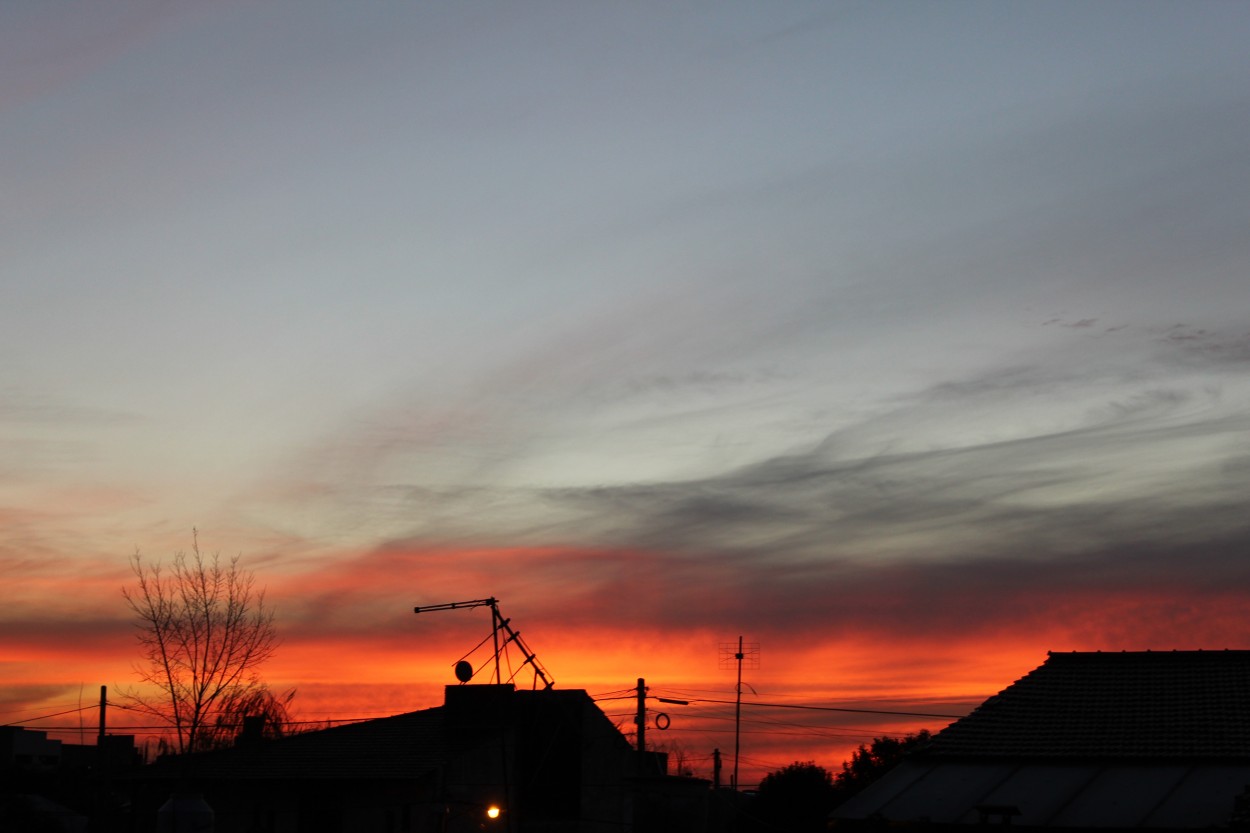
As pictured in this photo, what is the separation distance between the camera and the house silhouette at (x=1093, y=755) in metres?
35.2

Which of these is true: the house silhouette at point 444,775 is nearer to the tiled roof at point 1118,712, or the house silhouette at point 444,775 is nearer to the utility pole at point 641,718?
the utility pole at point 641,718

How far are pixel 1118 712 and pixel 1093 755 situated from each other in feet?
10.2

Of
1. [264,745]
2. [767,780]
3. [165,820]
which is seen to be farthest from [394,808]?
[767,780]

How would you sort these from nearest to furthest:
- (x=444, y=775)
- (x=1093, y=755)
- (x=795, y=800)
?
(x=1093, y=755) → (x=444, y=775) → (x=795, y=800)

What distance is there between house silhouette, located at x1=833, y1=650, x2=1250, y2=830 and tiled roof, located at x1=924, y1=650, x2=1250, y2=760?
0.04 meters

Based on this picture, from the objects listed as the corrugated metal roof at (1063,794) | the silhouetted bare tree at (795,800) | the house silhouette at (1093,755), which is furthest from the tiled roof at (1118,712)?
the silhouetted bare tree at (795,800)

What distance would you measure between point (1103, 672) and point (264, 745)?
33.2 meters

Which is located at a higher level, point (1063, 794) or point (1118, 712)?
point (1118, 712)

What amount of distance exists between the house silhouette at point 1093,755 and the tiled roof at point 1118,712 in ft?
0.13

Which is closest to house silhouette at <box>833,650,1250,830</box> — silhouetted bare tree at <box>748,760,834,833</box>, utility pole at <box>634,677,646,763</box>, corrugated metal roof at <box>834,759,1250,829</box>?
corrugated metal roof at <box>834,759,1250,829</box>

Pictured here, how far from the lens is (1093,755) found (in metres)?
38.5

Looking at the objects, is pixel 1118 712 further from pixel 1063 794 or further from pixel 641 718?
pixel 641 718

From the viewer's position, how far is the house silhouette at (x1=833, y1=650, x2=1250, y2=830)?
3516cm

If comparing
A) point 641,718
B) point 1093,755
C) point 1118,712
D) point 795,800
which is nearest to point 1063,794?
point 1093,755
